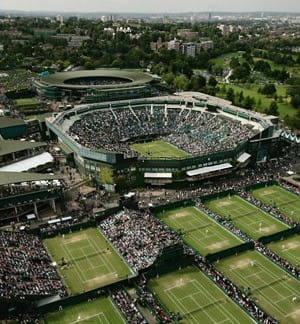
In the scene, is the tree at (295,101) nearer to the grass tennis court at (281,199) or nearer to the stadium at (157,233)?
the stadium at (157,233)

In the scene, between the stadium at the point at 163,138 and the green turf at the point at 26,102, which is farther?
the green turf at the point at 26,102

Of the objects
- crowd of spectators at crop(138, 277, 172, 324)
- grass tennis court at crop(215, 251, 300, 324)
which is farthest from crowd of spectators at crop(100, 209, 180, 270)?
grass tennis court at crop(215, 251, 300, 324)

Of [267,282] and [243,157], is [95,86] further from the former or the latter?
[267,282]

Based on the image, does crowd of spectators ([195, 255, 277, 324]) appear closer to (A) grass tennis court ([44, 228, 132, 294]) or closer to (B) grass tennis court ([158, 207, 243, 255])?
(B) grass tennis court ([158, 207, 243, 255])

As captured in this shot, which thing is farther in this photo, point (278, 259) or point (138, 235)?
point (138, 235)

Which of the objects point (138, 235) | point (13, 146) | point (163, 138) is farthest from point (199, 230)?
point (163, 138)

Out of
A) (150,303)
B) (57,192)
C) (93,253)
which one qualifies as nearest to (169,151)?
(57,192)

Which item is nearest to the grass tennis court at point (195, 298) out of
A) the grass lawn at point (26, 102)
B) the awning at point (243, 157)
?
the awning at point (243, 157)

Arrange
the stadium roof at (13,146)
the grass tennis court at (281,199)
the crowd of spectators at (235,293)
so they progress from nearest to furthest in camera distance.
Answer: the crowd of spectators at (235,293) < the grass tennis court at (281,199) < the stadium roof at (13,146)
